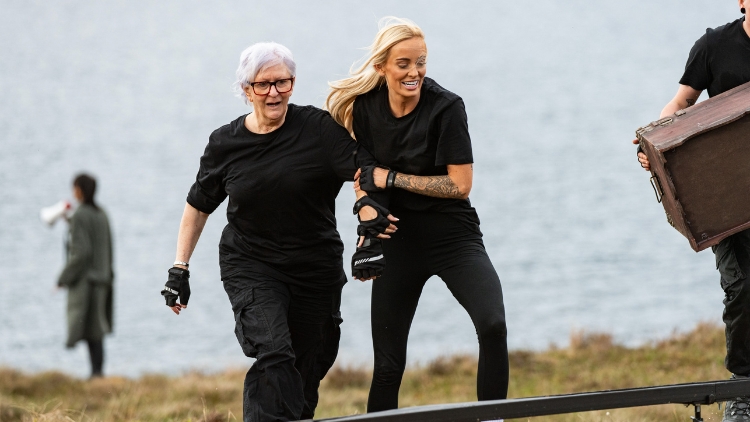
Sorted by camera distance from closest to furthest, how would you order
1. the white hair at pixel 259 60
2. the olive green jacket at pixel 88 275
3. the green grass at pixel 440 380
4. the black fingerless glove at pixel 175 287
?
1. the white hair at pixel 259 60
2. the black fingerless glove at pixel 175 287
3. the green grass at pixel 440 380
4. the olive green jacket at pixel 88 275

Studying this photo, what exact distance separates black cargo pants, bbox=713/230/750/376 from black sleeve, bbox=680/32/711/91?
0.82m

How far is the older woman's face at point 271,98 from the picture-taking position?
4969 millimetres

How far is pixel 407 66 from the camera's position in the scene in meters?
4.94

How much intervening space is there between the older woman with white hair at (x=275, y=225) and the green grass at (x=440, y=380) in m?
3.34

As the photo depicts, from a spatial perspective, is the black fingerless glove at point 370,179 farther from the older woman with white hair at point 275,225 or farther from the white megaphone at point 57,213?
the white megaphone at point 57,213

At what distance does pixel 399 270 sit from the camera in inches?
207

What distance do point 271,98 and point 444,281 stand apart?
1.23 meters

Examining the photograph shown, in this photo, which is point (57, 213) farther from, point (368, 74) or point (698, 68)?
point (698, 68)

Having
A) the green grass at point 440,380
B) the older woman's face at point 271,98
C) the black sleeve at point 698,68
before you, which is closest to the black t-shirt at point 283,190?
the older woman's face at point 271,98

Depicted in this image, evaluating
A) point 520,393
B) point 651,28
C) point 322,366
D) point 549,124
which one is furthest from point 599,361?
point 651,28

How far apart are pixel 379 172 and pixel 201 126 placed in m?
72.2

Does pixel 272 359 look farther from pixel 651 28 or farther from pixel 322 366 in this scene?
pixel 651 28

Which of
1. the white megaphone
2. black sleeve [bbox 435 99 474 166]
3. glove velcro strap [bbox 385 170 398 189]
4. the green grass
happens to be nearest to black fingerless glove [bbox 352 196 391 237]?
glove velcro strap [bbox 385 170 398 189]

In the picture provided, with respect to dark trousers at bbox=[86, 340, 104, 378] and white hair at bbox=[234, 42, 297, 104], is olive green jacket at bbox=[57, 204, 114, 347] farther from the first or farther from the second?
white hair at bbox=[234, 42, 297, 104]
